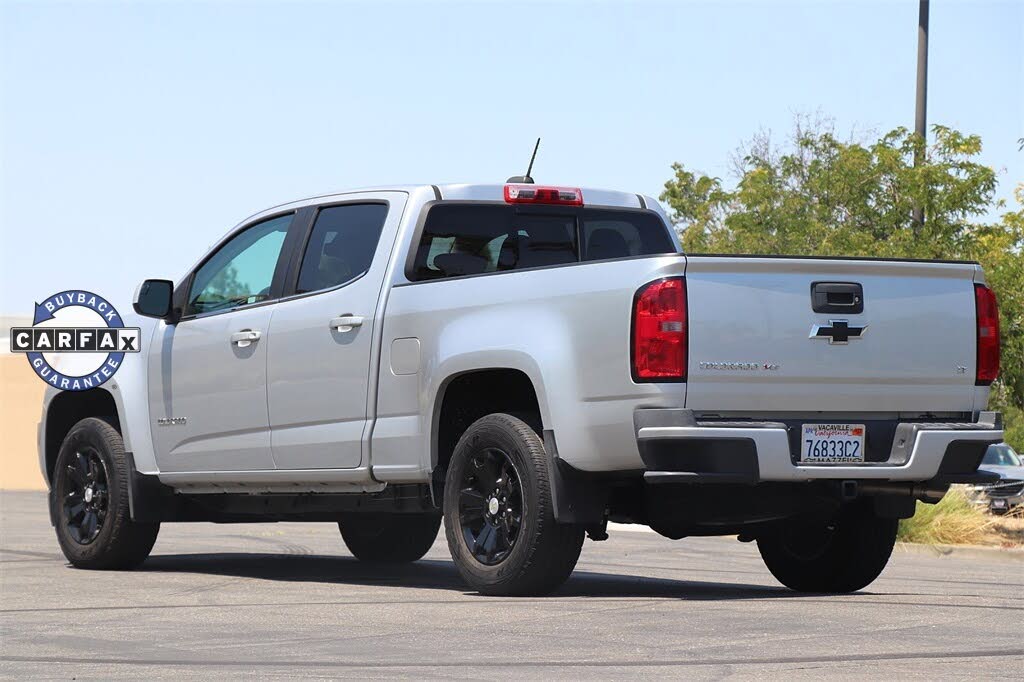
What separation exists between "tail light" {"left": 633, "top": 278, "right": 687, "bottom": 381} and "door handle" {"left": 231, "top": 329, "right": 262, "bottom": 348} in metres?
3.08

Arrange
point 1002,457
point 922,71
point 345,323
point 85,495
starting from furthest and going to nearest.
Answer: point 1002,457 → point 922,71 → point 85,495 → point 345,323

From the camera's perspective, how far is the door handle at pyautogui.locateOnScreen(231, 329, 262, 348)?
10531mm

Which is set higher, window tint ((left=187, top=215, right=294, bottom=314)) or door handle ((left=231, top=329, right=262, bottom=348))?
window tint ((left=187, top=215, right=294, bottom=314))

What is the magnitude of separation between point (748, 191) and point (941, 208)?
512cm

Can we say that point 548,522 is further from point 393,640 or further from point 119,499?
point 119,499

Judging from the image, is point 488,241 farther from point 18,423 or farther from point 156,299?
point 18,423

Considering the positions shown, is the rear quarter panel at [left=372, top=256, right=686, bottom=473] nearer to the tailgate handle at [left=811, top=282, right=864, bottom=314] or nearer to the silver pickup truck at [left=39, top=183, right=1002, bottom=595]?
the silver pickup truck at [left=39, top=183, right=1002, bottom=595]

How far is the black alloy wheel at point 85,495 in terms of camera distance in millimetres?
11547

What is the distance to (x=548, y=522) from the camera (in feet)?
28.7

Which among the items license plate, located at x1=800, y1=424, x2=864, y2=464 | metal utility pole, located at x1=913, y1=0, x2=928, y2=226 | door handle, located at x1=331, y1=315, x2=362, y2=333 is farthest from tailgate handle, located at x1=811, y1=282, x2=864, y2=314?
metal utility pole, located at x1=913, y1=0, x2=928, y2=226

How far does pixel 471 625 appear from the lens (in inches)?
310

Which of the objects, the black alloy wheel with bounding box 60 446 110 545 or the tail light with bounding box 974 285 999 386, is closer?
the tail light with bounding box 974 285 999 386

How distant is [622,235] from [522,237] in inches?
27.2

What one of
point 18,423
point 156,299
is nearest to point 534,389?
point 156,299
